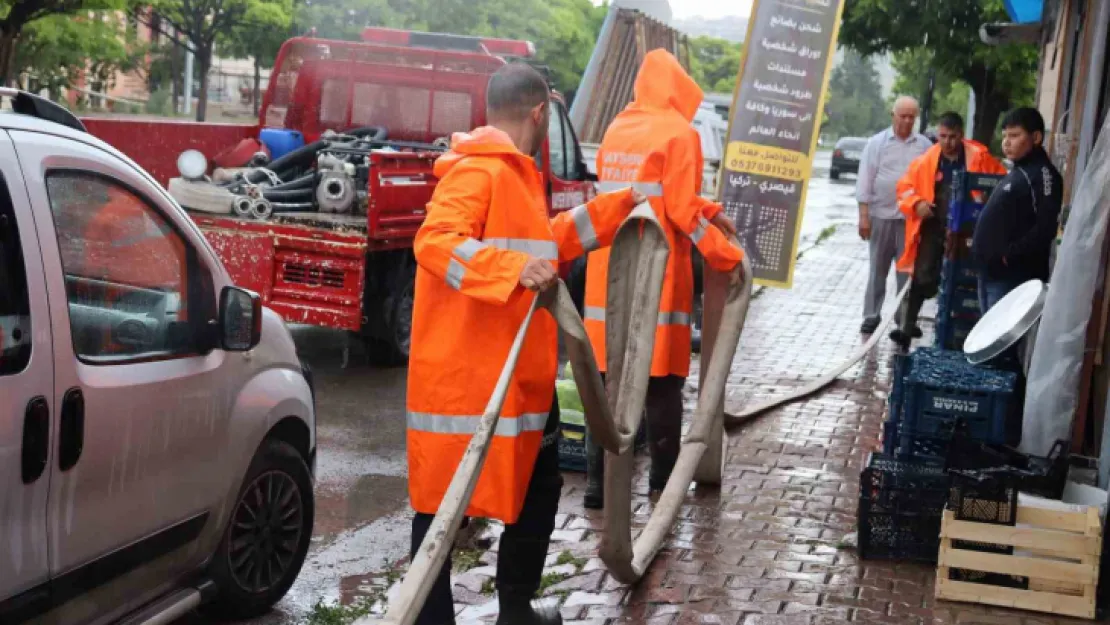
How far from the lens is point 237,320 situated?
15.5 ft

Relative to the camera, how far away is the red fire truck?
31.6ft

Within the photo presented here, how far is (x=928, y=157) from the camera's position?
37.8 feet

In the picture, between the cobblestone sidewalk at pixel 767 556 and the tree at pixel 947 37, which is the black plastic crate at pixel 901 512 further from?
the tree at pixel 947 37

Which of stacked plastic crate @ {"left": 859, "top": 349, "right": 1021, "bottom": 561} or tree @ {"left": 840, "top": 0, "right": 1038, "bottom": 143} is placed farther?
tree @ {"left": 840, "top": 0, "right": 1038, "bottom": 143}

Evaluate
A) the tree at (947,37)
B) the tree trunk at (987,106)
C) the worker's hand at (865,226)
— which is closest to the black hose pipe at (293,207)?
the worker's hand at (865,226)

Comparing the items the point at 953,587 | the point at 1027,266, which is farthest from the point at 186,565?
the point at 1027,266

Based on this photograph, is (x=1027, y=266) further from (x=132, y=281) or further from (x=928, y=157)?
(x=132, y=281)

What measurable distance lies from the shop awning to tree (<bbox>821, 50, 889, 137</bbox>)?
67.1 meters

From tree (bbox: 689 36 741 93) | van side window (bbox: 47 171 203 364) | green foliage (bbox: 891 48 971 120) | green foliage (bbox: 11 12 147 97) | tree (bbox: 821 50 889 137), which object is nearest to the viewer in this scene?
van side window (bbox: 47 171 203 364)

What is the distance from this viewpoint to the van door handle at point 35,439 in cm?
372

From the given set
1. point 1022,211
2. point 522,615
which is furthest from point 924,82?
point 522,615

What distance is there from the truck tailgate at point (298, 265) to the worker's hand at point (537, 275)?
18.0 feet

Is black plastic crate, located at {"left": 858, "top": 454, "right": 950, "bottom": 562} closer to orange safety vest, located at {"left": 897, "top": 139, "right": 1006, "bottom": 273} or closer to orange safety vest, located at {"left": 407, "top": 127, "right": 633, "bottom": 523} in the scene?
orange safety vest, located at {"left": 407, "top": 127, "right": 633, "bottom": 523}

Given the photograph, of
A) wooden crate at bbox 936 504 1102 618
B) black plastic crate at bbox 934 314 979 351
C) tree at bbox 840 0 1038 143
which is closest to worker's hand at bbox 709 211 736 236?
wooden crate at bbox 936 504 1102 618
